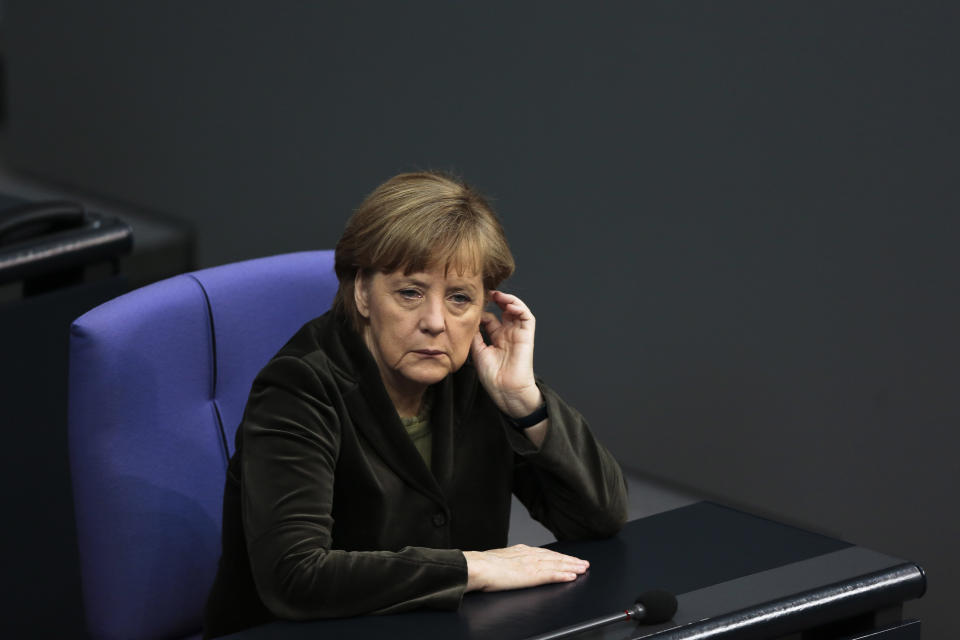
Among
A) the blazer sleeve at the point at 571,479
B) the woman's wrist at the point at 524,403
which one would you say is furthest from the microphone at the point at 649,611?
the woman's wrist at the point at 524,403

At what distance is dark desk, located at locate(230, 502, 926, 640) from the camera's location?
4.79 feet

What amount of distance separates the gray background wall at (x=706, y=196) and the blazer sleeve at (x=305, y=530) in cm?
154

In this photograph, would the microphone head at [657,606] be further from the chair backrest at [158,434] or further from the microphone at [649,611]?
the chair backrest at [158,434]

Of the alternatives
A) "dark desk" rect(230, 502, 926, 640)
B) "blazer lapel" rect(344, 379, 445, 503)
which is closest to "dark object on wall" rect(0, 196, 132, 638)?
"blazer lapel" rect(344, 379, 445, 503)

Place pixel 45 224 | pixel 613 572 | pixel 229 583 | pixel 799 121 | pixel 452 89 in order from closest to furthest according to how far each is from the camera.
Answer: pixel 613 572
pixel 229 583
pixel 45 224
pixel 799 121
pixel 452 89

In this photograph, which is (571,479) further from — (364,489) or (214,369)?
(214,369)

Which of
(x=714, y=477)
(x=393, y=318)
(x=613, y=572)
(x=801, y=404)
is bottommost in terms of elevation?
(x=714, y=477)

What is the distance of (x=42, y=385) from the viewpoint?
8.35ft

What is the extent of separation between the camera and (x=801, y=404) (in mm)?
3078

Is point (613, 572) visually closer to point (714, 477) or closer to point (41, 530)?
point (41, 530)

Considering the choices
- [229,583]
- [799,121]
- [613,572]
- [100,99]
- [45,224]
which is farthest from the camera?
[100,99]

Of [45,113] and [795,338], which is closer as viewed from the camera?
[795,338]

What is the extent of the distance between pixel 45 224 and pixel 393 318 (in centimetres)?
110

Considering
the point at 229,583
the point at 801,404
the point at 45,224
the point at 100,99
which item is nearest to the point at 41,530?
the point at 45,224
